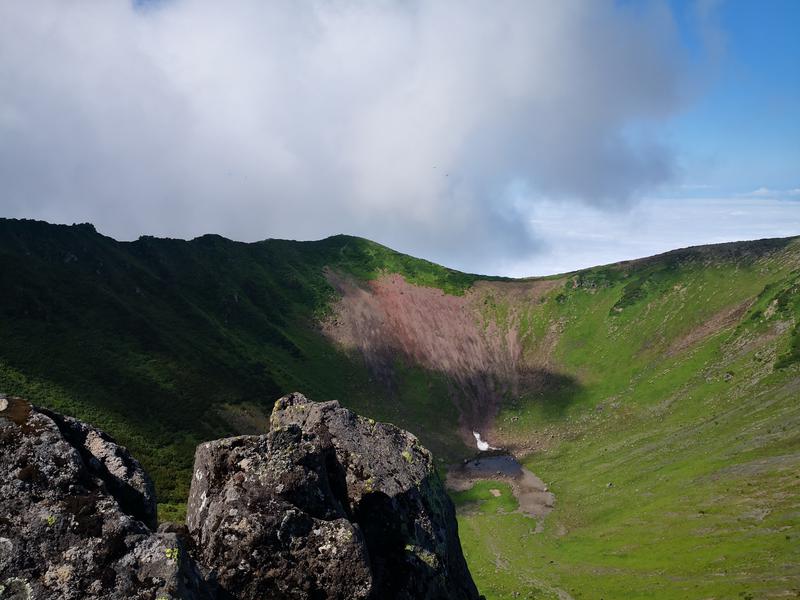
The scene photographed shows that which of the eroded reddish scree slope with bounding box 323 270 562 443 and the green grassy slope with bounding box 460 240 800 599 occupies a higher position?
the eroded reddish scree slope with bounding box 323 270 562 443

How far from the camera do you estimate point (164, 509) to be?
2042 inches

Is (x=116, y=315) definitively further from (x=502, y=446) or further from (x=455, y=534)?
(x=455, y=534)

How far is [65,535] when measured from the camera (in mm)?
11914

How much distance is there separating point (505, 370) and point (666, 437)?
181 feet

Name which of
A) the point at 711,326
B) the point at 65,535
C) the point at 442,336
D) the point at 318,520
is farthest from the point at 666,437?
the point at 65,535

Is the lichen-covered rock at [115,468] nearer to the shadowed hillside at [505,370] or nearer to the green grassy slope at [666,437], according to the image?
the shadowed hillside at [505,370]

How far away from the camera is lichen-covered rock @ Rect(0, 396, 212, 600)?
11.4m

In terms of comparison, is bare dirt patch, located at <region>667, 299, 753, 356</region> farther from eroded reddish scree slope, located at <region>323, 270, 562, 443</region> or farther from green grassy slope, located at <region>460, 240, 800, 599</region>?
eroded reddish scree slope, located at <region>323, 270, 562, 443</region>

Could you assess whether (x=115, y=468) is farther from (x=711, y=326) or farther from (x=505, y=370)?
(x=505, y=370)

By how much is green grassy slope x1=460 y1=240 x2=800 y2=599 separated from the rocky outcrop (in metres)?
39.7

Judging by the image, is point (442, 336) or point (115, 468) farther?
point (442, 336)

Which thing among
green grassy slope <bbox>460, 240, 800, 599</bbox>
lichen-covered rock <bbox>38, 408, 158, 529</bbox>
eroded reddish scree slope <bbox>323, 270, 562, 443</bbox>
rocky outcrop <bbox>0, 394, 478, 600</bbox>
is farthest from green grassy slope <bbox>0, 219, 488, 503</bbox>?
lichen-covered rock <bbox>38, 408, 158, 529</bbox>

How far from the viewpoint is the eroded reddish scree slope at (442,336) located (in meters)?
145

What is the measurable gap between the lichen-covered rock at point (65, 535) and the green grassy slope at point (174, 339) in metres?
51.6
